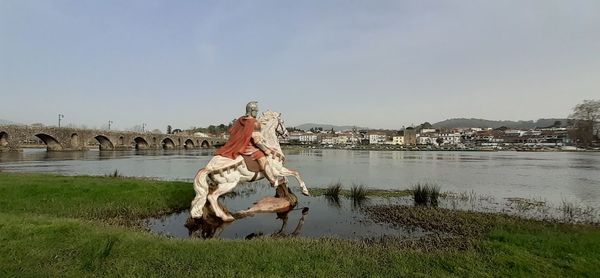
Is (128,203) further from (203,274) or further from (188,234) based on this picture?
(203,274)

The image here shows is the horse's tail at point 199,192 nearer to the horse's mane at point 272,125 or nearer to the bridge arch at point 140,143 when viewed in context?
the horse's mane at point 272,125

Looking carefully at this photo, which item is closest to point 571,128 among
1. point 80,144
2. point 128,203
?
point 80,144

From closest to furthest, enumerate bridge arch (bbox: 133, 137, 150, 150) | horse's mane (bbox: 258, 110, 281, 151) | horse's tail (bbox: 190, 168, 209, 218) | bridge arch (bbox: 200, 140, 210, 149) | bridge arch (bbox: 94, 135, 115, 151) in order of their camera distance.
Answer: horse's tail (bbox: 190, 168, 209, 218) → horse's mane (bbox: 258, 110, 281, 151) → bridge arch (bbox: 94, 135, 115, 151) → bridge arch (bbox: 133, 137, 150, 150) → bridge arch (bbox: 200, 140, 210, 149)

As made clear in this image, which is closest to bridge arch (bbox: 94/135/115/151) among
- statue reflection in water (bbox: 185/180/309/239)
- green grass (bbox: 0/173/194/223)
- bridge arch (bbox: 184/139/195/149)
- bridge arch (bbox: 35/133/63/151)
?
bridge arch (bbox: 35/133/63/151)

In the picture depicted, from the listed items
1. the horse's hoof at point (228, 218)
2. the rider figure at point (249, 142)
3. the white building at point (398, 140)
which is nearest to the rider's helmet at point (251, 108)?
the rider figure at point (249, 142)

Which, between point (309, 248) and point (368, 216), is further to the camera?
point (368, 216)

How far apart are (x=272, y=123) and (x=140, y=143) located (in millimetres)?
97190

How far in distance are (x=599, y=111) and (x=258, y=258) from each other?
125 meters

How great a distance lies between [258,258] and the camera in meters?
7.22

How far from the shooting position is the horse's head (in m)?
13.8

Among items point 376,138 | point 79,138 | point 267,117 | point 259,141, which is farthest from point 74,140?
point 376,138

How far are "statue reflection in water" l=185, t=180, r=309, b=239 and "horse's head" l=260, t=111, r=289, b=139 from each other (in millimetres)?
1761

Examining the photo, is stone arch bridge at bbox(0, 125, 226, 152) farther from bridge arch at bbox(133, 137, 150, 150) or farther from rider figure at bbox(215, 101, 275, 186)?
rider figure at bbox(215, 101, 275, 186)

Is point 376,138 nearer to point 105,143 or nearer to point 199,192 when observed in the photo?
point 105,143
